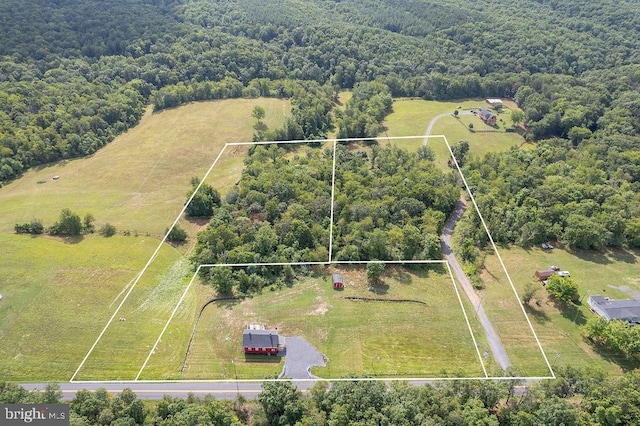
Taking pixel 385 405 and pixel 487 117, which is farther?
pixel 487 117

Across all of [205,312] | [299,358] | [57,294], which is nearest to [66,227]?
[57,294]

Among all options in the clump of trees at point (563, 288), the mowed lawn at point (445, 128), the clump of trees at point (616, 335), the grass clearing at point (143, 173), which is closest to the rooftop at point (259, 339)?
the grass clearing at point (143, 173)

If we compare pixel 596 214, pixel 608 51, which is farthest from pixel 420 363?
pixel 608 51

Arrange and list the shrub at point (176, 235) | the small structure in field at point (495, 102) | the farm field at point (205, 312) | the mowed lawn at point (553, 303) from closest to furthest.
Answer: the farm field at point (205, 312) < the mowed lawn at point (553, 303) < the shrub at point (176, 235) < the small structure in field at point (495, 102)

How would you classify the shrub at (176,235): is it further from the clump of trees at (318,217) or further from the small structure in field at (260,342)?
the small structure in field at (260,342)

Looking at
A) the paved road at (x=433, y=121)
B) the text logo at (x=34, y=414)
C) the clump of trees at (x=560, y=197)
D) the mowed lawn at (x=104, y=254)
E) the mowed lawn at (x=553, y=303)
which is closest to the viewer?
the text logo at (x=34, y=414)

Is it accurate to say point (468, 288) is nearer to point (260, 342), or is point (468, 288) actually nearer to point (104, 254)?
point (260, 342)

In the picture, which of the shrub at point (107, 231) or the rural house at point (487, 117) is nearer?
the shrub at point (107, 231)
